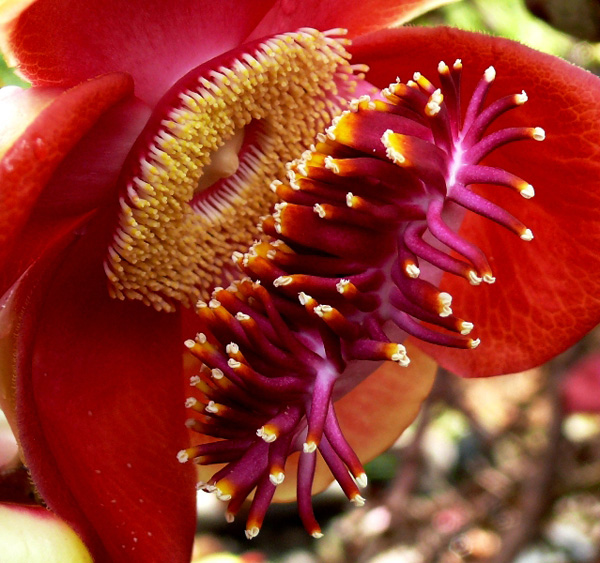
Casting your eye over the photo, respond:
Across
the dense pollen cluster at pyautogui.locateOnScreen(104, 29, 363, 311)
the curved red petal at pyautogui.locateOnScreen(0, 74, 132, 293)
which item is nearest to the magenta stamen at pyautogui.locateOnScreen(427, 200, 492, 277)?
the dense pollen cluster at pyautogui.locateOnScreen(104, 29, 363, 311)

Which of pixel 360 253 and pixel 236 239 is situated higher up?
pixel 360 253

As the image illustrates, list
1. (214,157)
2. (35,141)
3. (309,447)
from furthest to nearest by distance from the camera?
(214,157)
(309,447)
(35,141)

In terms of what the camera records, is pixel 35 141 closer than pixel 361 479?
Yes

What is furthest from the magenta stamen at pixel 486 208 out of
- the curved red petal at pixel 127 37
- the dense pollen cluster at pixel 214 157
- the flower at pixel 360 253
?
the curved red petal at pixel 127 37

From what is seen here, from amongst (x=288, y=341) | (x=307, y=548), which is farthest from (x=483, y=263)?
(x=307, y=548)

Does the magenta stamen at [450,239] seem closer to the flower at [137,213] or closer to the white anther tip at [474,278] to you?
the white anther tip at [474,278]

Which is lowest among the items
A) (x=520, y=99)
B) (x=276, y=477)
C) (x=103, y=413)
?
(x=103, y=413)

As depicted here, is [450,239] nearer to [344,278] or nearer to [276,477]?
[344,278]

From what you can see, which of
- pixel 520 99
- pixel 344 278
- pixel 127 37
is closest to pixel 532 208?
pixel 520 99

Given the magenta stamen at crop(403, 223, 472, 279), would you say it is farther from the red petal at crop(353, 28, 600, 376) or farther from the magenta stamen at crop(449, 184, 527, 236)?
the red petal at crop(353, 28, 600, 376)
